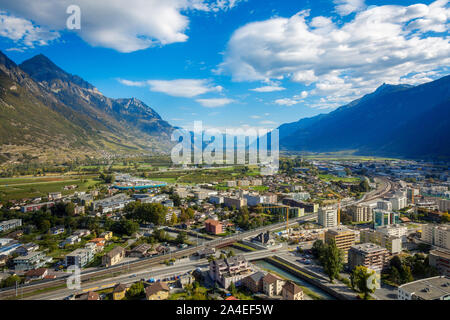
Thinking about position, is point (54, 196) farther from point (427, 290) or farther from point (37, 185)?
point (427, 290)

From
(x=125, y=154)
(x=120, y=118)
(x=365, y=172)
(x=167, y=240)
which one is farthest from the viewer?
(x=120, y=118)

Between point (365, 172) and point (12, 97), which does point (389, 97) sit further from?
point (12, 97)

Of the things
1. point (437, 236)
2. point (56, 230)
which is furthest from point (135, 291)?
point (437, 236)

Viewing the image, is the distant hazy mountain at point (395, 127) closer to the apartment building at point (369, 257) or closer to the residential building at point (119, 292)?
the apartment building at point (369, 257)

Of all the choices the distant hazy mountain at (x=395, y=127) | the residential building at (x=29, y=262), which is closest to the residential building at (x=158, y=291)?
the residential building at (x=29, y=262)
